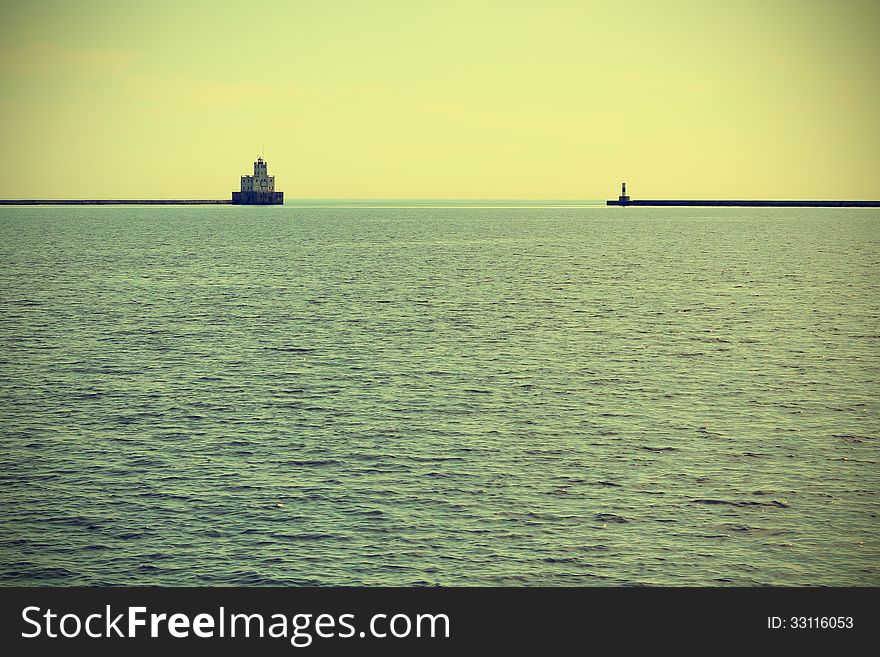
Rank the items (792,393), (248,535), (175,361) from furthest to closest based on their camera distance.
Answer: (175,361)
(792,393)
(248,535)

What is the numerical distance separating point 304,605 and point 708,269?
382 feet

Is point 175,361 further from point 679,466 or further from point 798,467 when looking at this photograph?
point 798,467

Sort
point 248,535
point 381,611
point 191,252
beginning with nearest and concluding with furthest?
point 381,611 → point 248,535 → point 191,252

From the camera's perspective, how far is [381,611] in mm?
19203

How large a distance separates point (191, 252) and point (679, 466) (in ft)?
437

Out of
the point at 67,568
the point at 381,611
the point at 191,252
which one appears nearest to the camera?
the point at 381,611

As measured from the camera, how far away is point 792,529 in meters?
29.2

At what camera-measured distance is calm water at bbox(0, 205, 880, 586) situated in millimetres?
26891

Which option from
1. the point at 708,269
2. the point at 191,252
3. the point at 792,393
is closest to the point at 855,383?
the point at 792,393

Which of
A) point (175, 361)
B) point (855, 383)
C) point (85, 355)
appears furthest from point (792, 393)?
point (85, 355)

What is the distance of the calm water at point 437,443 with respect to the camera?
1059 inches

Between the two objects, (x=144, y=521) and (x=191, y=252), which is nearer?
(x=144, y=521)

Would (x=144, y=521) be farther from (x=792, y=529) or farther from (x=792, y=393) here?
(x=792, y=393)

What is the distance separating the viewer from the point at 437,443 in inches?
1480
